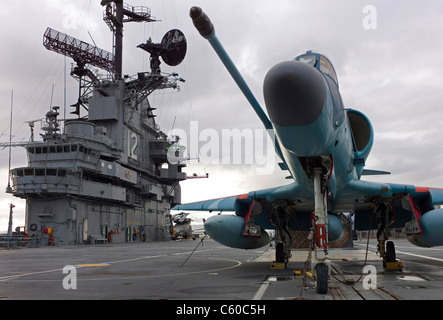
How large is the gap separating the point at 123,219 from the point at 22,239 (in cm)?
1437

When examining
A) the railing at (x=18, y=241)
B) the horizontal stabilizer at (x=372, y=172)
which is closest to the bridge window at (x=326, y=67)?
the horizontal stabilizer at (x=372, y=172)

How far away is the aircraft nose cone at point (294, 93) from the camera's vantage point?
507cm

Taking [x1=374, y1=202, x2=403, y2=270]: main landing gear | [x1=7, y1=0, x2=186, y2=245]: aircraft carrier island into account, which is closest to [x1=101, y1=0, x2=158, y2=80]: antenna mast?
[x1=7, y1=0, x2=186, y2=245]: aircraft carrier island

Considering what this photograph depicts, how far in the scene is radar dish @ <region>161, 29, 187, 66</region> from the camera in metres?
51.7

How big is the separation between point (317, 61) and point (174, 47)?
47087mm

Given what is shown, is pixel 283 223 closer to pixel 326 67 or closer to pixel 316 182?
pixel 316 182

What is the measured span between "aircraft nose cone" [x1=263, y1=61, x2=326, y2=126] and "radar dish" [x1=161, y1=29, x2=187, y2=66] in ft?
160

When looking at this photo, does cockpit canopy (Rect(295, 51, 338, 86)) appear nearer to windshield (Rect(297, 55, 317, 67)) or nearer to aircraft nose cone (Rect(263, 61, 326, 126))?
windshield (Rect(297, 55, 317, 67))

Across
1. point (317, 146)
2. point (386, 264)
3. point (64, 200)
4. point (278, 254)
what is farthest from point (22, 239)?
point (317, 146)

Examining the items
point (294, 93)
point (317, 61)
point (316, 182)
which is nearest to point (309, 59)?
point (317, 61)

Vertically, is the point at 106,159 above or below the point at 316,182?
above

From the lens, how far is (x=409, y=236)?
1045cm

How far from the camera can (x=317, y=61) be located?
23.1 ft
